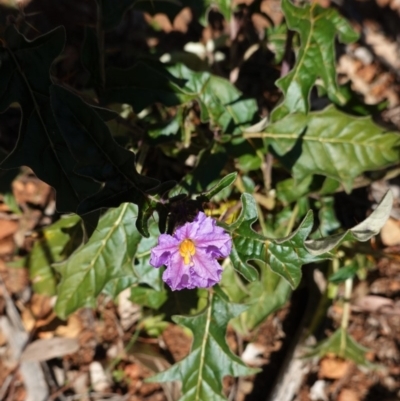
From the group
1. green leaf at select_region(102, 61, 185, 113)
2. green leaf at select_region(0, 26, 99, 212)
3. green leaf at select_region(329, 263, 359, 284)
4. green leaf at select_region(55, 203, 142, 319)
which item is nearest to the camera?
green leaf at select_region(0, 26, 99, 212)

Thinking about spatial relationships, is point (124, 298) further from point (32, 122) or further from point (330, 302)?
point (32, 122)

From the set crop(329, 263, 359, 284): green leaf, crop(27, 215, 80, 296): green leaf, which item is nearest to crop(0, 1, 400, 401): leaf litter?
crop(27, 215, 80, 296): green leaf

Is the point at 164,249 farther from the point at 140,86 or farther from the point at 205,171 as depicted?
the point at 140,86

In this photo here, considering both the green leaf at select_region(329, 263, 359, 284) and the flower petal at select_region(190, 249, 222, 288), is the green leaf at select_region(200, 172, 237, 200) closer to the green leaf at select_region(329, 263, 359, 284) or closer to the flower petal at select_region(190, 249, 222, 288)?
the flower petal at select_region(190, 249, 222, 288)

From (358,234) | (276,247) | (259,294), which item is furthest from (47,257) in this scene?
(358,234)

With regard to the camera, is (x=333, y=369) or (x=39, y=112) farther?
(x=333, y=369)

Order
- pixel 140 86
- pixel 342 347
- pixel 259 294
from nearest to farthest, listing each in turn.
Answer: pixel 140 86 < pixel 259 294 < pixel 342 347

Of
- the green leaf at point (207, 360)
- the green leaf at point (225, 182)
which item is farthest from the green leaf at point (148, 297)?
the green leaf at point (225, 182)
